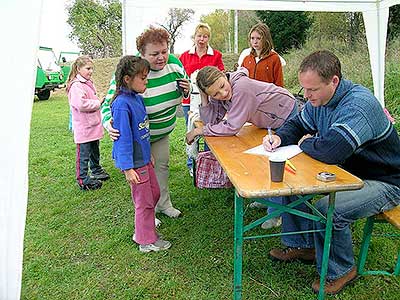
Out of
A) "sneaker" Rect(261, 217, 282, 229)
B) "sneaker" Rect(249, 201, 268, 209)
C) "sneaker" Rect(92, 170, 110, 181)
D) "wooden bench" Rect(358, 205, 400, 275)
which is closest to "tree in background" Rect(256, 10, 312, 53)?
"sneaker" Rect(92, 170, 110, 181)

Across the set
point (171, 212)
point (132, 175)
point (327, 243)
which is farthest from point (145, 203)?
point (327, 243)

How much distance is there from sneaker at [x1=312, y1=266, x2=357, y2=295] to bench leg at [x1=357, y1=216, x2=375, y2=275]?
3.1 inches

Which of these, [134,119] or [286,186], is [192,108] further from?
[286,186]

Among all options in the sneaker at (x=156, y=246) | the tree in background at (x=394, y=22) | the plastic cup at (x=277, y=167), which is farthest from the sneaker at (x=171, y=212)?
the tree in background at (x=394, y=22)

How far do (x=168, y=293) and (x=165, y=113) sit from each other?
4.32 feet

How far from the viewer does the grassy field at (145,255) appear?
8.04 feet

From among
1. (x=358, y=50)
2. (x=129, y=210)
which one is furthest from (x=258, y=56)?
(x=358, y=50)

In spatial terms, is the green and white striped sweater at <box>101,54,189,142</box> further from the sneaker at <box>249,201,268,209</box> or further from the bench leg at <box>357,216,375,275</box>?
the bench leg at <box>357,216,375,275</box>

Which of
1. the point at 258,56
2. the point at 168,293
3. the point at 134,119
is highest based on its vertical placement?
the point at 258,56

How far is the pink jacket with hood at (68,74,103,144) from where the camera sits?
157 inches

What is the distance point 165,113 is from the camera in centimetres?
297

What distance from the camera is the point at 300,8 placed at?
4949 mm

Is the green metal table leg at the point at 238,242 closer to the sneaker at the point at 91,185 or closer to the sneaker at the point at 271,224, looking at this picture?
the sneaker at the point at 271,224

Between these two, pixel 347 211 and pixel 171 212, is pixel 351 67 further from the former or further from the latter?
pixel 347 211
